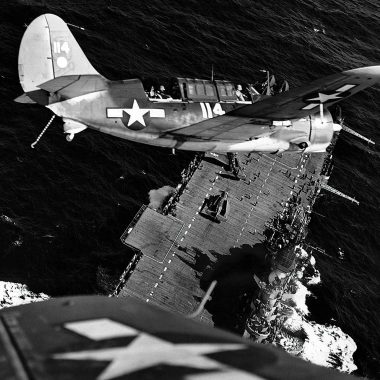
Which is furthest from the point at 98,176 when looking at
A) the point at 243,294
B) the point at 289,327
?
the point at 289,327

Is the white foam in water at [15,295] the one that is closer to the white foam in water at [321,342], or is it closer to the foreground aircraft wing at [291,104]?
the foreground aircraft wing at [291,104]

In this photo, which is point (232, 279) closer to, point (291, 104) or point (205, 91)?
point (291, 104)

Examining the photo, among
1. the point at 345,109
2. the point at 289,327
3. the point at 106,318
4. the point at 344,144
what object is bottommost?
the point at 289,327

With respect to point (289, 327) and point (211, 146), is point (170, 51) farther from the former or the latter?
point (289, 327)

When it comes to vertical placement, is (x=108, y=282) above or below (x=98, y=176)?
below

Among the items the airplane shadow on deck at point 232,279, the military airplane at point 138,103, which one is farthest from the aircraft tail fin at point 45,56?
the airplane shadow on deck at point 232,279

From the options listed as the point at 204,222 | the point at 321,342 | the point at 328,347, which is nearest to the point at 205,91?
the point at 204,222

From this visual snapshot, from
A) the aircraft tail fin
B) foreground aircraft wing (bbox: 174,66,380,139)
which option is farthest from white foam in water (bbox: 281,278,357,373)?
the aircraft tail fin
